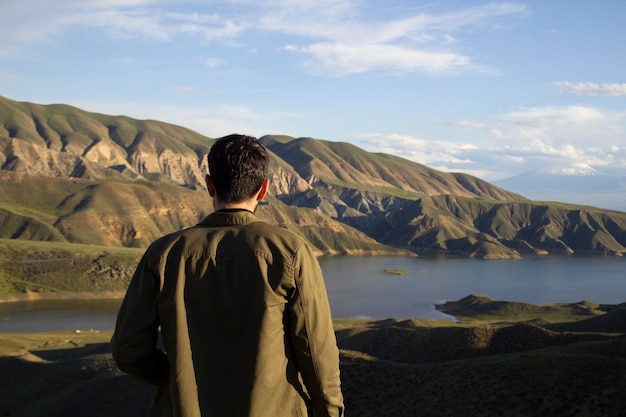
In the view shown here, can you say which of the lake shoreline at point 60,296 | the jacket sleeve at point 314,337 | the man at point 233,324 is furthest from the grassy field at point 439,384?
the lake shoreline at point 60,296

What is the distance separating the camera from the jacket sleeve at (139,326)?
3.72 metres

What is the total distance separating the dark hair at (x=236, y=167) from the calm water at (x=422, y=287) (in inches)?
2729

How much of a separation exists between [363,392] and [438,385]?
2951 mm

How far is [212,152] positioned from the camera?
157 inches

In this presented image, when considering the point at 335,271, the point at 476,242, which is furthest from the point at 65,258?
the point at 476,242

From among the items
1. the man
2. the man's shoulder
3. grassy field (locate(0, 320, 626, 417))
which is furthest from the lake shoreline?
the man's shoulder

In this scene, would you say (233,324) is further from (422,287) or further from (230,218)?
(422,287)

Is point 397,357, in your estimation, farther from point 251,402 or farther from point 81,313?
point 81,313

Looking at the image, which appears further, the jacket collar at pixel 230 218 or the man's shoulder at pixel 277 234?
the jacket collar at pixel 230 218

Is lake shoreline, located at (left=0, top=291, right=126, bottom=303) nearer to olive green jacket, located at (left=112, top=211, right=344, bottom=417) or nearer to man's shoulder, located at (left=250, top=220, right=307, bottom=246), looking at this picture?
olive green jacket, located at (left=112, top=211, right=344, bottom=417)

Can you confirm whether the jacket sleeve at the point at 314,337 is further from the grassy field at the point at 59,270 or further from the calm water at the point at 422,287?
the grassy field at the point at 59,270

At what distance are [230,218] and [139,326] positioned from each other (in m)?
0.84

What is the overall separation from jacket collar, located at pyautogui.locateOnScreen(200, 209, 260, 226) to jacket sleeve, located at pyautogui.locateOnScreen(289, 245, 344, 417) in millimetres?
425

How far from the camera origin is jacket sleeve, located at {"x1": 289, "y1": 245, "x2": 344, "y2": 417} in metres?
3.66
